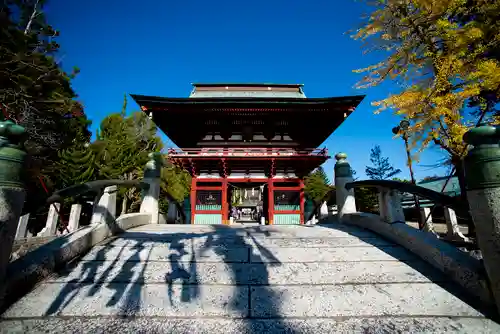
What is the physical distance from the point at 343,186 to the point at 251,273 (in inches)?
132

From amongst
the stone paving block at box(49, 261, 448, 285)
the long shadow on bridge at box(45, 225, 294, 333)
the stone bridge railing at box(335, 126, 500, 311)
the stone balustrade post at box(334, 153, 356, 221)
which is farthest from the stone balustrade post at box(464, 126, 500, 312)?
the stone balustrade post at box(334, 153, 356, 221)

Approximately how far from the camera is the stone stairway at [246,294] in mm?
1880

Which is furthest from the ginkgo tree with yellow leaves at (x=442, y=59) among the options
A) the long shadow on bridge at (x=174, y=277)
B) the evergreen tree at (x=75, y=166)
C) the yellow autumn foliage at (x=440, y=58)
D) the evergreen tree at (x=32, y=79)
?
the evergreen tree at (x=75, y=166)

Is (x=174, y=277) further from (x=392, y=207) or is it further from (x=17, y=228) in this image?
(x=392, y=207)

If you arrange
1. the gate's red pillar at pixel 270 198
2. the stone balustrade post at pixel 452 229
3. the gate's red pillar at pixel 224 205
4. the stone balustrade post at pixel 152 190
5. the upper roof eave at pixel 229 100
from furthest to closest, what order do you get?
the gate's red pillar at pixel 270 198 < the gate's red pillar at pixel 224 205 < the upper roof eave at pixel 229 100 < the stone balustrade post at pixel 452 229 < the stone balustrade post at pixel 152 190

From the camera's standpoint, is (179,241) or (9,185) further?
(179,241)

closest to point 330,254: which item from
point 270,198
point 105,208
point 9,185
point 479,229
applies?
point 479,229

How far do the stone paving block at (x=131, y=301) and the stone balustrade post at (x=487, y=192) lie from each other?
2.26 meters

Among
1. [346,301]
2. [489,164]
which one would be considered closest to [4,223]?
[346,301]

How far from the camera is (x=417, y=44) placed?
8531 millimetres

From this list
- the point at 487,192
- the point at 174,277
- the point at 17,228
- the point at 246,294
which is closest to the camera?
the point at 487,192

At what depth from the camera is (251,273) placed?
2.61 meters

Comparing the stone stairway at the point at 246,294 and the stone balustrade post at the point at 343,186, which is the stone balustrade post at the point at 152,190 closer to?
the stone stairway at the point at 246,294

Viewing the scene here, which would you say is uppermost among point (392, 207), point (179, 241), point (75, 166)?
point (75, 166)
